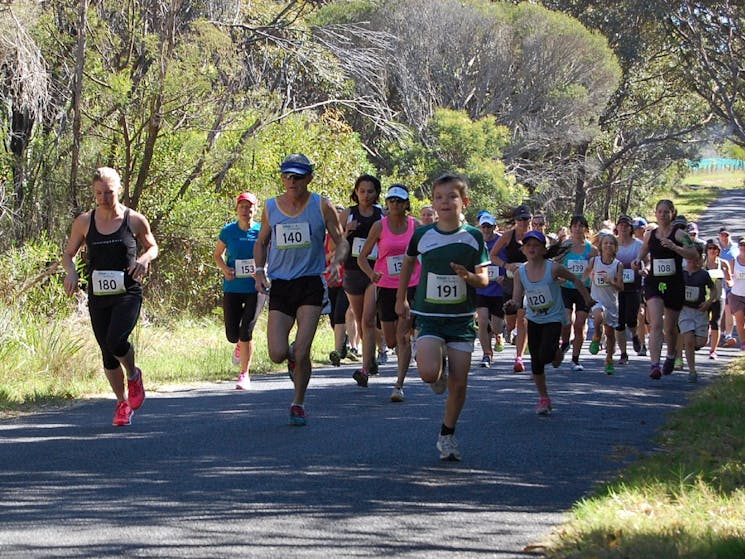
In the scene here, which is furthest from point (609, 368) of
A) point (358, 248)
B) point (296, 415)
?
point (296, 415)

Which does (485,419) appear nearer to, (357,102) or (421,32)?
(357,102)

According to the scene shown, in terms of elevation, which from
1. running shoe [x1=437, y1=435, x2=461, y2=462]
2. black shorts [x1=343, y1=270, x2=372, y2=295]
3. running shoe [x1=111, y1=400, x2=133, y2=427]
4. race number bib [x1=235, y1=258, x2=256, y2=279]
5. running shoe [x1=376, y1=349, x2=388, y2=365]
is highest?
race number bib [x1=235, y1=258, x2=256, y2=279]

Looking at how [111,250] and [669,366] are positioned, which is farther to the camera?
[669,366]

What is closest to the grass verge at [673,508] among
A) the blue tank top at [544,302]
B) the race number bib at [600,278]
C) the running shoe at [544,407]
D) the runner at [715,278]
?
the running shoe at [544,407]

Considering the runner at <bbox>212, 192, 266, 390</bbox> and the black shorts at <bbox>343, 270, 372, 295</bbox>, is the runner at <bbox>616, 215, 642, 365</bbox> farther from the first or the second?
the runner at <bbox>212, 192, 266, 390</bbox>

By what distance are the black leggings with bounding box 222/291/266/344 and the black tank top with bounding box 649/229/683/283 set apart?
4.41 m

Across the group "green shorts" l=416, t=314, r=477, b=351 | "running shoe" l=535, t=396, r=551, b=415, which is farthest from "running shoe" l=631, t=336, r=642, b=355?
"green shorts" l=416, t=314, r=477, b=351

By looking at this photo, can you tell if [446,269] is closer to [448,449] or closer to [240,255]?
[448,449]

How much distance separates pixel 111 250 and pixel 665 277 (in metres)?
6.99

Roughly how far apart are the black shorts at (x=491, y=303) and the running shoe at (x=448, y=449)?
7.83 metres

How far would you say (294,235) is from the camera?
9.70 metres

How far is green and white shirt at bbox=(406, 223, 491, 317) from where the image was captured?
27.1 ft

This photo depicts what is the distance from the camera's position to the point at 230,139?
21.2 m

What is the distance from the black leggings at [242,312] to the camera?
1291 centimetres
